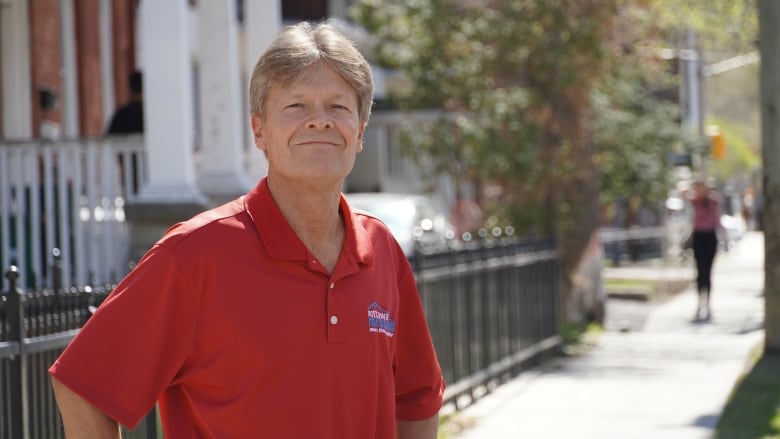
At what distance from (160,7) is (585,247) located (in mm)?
7401

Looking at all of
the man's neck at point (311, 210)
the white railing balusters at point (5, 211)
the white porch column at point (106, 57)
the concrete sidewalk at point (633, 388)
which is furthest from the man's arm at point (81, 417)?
the white porch column at point (106, 57)

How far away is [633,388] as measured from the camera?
1144 cm

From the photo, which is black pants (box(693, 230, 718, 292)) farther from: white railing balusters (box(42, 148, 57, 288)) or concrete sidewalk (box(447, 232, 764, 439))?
white railing balusters (box(42, 148, 57, 288))

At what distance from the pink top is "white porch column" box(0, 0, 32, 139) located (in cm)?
908

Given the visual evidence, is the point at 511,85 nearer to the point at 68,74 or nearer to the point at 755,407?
the point at 68,74

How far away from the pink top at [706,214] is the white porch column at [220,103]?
799cm

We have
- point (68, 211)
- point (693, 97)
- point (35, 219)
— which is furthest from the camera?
point (693, 97)

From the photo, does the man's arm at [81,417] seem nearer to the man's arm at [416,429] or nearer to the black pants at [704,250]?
the man's arm at [416,429]

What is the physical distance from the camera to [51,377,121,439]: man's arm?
9.55 ft

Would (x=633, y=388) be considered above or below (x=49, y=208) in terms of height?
below

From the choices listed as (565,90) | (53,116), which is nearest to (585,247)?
(565,90)

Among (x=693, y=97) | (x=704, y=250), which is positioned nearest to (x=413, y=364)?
(x=704, y=250)

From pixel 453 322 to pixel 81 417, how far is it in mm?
7491

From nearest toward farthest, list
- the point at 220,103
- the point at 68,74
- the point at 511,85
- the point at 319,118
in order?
the point at 319,118, the point at 220,103, the point at 68,74, the point at 511,85
